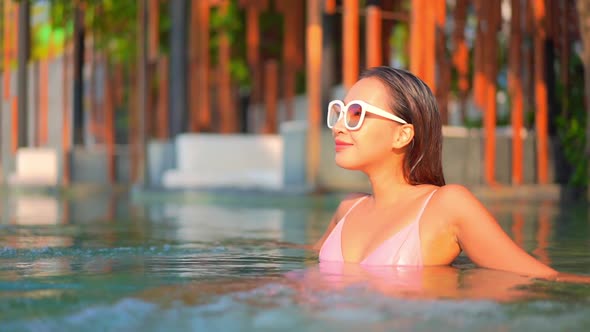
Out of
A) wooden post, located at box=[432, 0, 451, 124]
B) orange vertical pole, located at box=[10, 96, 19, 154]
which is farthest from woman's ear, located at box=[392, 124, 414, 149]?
orange vertical pole, located at box=[10, 96, 19, 154]

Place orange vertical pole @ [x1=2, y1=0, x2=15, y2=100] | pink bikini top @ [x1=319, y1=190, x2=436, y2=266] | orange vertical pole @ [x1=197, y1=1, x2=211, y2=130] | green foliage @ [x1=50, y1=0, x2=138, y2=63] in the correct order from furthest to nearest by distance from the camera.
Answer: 1. orange vertical pole @ [x1=2, y1=0, x2=15, y2=100]
2. green foliage @ [x1=50, y1=0, x2=138, y2=63]
3. orange vertical pole @ [x1=197, y1=1, x2=211, y2=130]
4. pink bikini top @ [x1=319, y1=190, x2=436, y2=266]

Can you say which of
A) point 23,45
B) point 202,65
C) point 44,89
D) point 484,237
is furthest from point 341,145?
point 44,89

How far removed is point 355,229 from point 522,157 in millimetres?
11065

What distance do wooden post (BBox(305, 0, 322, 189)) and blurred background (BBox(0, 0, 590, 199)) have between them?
→ 0.02 metres

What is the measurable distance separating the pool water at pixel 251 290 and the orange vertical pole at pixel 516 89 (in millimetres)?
7628

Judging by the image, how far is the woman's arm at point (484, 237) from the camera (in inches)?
170

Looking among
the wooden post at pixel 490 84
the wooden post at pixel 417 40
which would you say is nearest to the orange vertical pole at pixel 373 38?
the wooden post at pixel 417 40

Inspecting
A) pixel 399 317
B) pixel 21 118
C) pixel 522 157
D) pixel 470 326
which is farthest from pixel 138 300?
pixel 21 118

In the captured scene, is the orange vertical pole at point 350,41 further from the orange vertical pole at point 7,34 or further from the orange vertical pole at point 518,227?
the orange vertical pole at point 7,34

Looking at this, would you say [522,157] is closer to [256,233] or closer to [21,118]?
[256,233]

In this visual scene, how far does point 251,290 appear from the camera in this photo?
4.18 m

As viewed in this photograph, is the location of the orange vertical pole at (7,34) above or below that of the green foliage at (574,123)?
above

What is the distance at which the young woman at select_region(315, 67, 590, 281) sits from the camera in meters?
4.34

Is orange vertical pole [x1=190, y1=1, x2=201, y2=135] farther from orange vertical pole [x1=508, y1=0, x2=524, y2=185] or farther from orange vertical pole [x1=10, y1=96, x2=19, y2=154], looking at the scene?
orange vertical pole [x1=10, y1=96, x2=19, y2=154]
